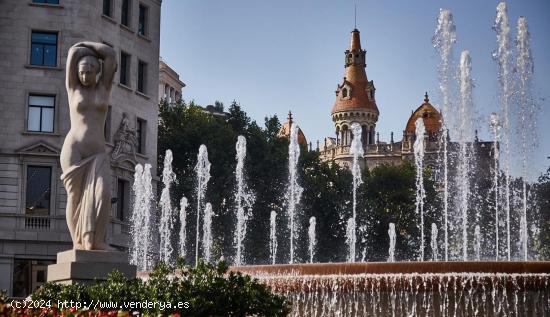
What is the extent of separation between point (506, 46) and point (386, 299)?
67.9ft

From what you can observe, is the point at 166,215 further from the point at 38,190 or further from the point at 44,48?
the point at 44,48

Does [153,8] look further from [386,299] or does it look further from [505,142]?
[386,299]

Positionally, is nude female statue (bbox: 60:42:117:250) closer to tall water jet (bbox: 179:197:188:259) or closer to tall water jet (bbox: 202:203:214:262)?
tall water jet (bbox: 179:197:188:259)

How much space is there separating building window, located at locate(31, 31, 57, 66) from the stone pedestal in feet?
78.7

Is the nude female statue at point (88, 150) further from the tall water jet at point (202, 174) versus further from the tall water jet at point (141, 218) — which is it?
the tall water jet at point (202, 174)

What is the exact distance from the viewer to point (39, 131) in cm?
3481

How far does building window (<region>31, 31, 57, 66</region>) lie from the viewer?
35272 millimetres

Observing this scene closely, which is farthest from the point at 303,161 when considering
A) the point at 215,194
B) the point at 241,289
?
the point at 241,289

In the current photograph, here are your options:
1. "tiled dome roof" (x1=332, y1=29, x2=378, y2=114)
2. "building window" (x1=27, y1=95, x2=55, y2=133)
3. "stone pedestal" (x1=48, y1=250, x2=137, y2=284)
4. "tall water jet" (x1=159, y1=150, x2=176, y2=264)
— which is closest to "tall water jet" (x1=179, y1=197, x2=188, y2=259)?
"tall water jet" (x1=159, y1=150, x2=176, y2=264)

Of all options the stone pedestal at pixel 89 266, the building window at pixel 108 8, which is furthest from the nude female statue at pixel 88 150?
the building window at pixel 108 8

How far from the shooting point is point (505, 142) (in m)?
34.7

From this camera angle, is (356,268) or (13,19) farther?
(13,19)

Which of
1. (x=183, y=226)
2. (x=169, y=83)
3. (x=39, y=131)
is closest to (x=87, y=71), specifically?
A: (x=39, y=131)

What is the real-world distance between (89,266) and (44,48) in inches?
973
